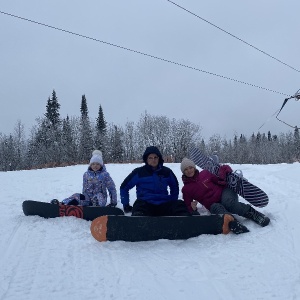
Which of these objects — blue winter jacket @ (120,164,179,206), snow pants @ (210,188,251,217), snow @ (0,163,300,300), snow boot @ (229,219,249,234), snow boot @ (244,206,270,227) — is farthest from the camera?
blue winter jacket @ (120,164,179,206)

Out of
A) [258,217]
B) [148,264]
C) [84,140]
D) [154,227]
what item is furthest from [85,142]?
[148,264]

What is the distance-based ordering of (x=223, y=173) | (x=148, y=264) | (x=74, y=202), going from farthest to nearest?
1. (x=74, y=202)
2. (x=223, y=173)
3. (x=148, y=264)

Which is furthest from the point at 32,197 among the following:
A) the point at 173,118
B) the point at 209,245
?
the point at 173,118

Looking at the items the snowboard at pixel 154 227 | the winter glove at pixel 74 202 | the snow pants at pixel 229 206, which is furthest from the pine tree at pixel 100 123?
the snowboard at pixel 154 227

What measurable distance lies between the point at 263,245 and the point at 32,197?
5.78 m

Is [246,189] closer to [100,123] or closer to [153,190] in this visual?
[153,190]

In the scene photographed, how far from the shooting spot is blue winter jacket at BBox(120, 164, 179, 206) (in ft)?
16.3

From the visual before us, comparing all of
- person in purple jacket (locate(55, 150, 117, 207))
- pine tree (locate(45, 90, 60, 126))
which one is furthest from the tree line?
person in purple jacket (locate(55, 150, 117, 207))

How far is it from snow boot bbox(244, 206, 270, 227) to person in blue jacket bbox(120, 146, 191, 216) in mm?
898

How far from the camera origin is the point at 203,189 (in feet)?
17.1

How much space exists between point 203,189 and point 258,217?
99 centimetres

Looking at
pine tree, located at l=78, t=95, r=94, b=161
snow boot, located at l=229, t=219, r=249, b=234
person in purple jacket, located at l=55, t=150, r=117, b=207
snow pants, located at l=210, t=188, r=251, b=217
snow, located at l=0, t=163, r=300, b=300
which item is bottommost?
snow, located at l=0, t=163, r=300, b=300

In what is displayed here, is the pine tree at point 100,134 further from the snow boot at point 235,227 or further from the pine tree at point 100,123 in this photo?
the snow boot at point 235,227

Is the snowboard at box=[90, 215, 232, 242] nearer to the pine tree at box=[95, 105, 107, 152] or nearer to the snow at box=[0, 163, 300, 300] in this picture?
the snow at box=[0, 163, 300, 300]
